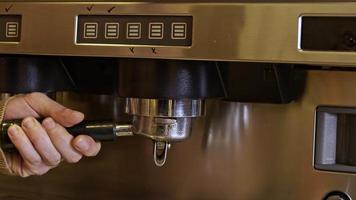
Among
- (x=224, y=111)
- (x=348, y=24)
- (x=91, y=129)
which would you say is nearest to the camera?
(x=348, y=24)

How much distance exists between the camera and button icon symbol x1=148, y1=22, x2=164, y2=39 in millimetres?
537

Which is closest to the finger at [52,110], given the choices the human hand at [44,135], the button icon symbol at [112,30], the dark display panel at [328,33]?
the human hand at [44,135]

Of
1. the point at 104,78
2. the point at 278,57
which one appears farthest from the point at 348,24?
the point at 104,78

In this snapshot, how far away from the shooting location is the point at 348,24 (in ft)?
1.58

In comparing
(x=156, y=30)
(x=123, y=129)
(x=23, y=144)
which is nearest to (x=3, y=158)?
(x=23, y=144)

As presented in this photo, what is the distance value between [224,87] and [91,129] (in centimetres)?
16

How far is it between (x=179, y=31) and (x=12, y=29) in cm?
19

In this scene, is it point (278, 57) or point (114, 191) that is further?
point (114, 191)

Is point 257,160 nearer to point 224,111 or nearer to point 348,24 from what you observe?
point 224,111

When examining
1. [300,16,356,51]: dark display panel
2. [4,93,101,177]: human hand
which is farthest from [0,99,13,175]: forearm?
[300,16,356,51]: dark display panel

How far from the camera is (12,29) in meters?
0.61

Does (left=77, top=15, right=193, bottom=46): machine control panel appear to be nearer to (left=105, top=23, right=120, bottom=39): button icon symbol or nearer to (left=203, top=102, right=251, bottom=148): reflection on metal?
(left=105, top=23, right=120, bottom=39): button icon symbol

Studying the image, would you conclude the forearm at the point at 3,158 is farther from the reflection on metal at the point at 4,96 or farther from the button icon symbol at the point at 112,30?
the button icon symbol at the point at 112,30

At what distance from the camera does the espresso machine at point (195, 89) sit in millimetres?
506
